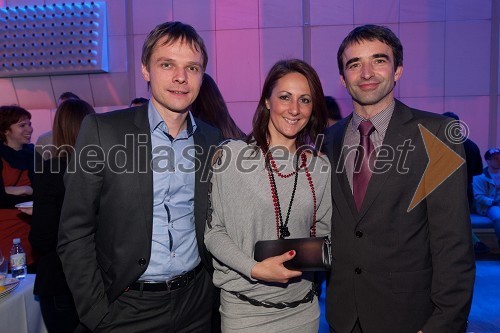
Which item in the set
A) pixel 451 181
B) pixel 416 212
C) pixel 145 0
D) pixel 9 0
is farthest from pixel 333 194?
pixel 9 0

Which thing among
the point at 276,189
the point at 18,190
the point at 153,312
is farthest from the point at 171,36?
the point at 18,190

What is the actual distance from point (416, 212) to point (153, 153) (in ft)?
3.75

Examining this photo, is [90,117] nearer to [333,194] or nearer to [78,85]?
[333,194]

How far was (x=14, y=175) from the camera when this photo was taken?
3.67m

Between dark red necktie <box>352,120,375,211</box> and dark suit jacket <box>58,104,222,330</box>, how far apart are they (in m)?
0.88

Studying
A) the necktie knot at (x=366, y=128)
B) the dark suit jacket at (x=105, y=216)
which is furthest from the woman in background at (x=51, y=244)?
the necktie knot at (x=366, y=128)

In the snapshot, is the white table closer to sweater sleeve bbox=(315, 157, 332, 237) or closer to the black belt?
the black belt

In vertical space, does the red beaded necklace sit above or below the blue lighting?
below

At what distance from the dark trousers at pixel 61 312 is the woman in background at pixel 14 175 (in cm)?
105

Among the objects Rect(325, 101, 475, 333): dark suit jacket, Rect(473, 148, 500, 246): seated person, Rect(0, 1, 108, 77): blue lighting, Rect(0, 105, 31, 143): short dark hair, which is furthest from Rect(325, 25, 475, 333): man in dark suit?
Rect(0, 1, 108, 77): blue lighting

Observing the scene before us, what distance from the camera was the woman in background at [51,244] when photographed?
7.52 ft

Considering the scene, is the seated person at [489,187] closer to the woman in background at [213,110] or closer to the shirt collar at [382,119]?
the woman in background at [213,110]

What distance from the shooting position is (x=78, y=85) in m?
7.08

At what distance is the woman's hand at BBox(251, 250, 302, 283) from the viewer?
4.91 ft
